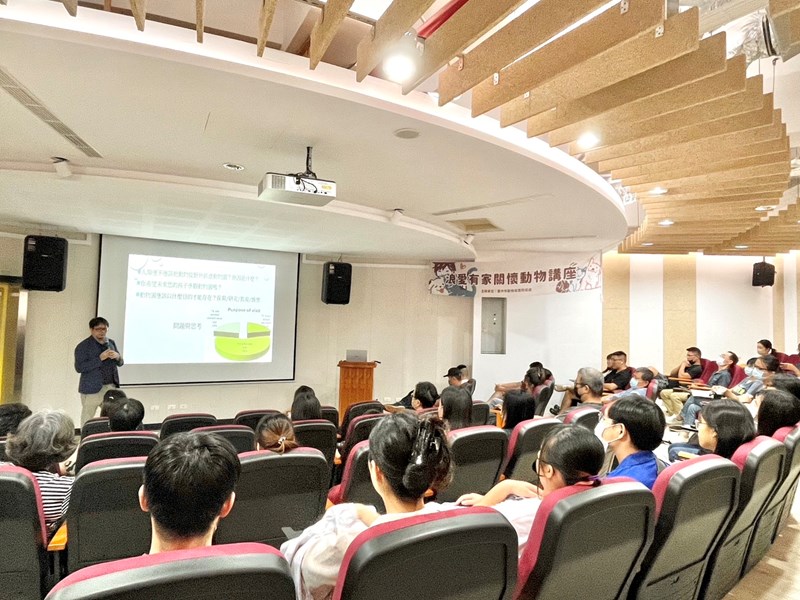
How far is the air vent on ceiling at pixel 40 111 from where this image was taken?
106 inches

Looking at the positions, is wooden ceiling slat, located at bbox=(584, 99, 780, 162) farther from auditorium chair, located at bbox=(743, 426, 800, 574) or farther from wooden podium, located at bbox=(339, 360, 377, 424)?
wooden podium, located at bbox=(339, 360, 377, 424)

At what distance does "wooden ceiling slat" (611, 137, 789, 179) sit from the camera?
11.4 ft

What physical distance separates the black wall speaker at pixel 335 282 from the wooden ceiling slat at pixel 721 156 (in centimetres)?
520

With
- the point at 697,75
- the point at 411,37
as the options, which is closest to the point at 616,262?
the point at 697,75

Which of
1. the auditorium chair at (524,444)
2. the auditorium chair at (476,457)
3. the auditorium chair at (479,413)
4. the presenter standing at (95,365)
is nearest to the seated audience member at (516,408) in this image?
the auditorium chair at (479,413)

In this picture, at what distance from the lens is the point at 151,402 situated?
7.45 metres

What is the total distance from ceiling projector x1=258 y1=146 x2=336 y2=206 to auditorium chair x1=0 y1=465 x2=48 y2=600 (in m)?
2.36

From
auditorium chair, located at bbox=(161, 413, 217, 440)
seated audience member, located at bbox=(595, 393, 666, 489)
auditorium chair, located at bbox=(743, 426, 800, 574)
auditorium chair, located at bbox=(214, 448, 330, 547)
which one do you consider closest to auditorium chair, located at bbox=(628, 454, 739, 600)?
seated audience member, located at bbox=(595, 393, 666, 489)

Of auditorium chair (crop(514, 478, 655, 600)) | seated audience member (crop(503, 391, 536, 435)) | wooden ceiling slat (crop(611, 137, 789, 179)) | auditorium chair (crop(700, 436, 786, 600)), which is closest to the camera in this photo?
auditorium chair (crop(514, 478, 655, 600))

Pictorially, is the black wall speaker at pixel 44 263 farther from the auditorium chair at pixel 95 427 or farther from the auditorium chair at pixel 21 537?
the auditorium chair at pixel 21 537

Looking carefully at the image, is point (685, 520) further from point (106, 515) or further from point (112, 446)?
point (112, 446)

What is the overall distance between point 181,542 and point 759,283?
10.9 meters

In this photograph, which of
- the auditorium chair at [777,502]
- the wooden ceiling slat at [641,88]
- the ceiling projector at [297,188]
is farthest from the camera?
the ceiling projector at [297,188]

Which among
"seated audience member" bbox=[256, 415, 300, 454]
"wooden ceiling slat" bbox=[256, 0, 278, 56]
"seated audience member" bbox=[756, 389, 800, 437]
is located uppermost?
"wooden ceiling slat" bbox=[256, 0, 278, 56]
